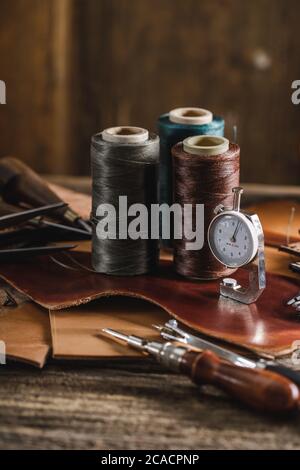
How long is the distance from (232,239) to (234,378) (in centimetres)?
44

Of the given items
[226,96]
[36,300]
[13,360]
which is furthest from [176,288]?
[226,96]

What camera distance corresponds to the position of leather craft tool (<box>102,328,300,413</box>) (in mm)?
1412

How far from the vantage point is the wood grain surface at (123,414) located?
1360 mm

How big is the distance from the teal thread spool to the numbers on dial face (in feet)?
1.12

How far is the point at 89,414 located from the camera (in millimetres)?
1437

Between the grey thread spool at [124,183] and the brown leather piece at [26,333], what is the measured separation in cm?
22

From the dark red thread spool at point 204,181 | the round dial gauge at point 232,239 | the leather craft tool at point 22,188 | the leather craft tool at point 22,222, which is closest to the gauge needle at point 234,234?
the round dial gauge at point 232,239

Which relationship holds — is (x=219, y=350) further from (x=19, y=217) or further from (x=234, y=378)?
(x=19, y=217)

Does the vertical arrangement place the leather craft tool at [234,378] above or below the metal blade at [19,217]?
below

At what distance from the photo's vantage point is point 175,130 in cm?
213

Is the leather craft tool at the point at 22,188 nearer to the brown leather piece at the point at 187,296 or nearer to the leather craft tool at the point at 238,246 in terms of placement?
the brown leather piece at the point at 187,296

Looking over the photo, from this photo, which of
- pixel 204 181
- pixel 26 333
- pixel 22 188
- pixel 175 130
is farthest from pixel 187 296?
pixel 22 188
